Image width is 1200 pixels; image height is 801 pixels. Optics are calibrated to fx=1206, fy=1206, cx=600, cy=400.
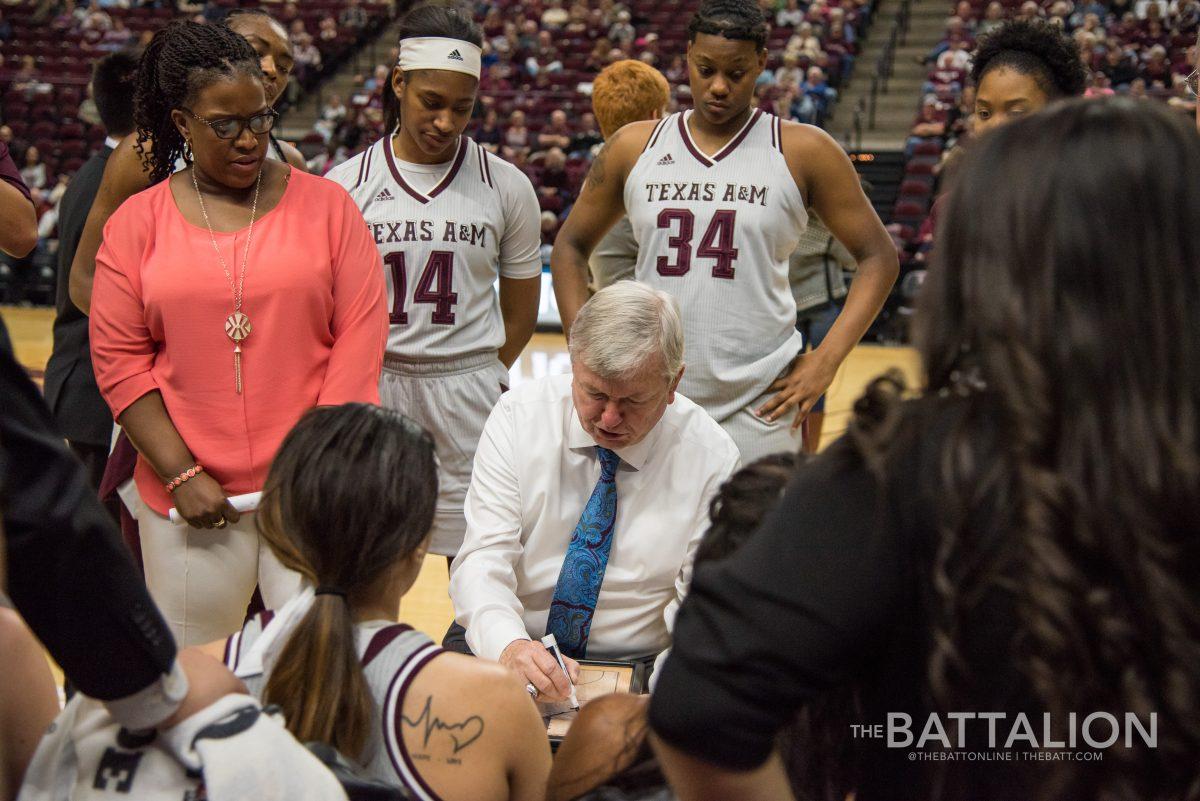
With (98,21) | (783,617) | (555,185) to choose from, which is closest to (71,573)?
(783,617)

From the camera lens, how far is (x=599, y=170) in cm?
332

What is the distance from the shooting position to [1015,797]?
3.55 ft

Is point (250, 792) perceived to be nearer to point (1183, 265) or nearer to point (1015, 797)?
point (1015, 797)

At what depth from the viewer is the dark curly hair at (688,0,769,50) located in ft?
9.94

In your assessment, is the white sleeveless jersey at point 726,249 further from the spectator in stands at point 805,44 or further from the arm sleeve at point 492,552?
the spectator in stands at point 805,44

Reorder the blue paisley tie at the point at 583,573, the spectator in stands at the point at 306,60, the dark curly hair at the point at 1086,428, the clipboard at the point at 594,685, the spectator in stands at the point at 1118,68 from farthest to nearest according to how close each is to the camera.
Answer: the spectator in stands at the point at 306,60, the spectator in stands at the point at 1118,68, the blue paisley tie at the point at 583,573, the clipboard at the point at 594,685, the dark curly hair at the point at 1086,428

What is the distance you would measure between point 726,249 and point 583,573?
40.4 inches

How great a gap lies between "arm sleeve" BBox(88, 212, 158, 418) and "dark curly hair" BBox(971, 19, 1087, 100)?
218 centimetres

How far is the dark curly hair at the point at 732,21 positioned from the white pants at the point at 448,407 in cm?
108

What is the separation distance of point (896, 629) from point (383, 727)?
77 centimetres

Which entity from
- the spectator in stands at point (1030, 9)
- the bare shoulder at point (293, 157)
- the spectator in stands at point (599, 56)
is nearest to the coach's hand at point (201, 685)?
the bare shoulder at point (293, 157)

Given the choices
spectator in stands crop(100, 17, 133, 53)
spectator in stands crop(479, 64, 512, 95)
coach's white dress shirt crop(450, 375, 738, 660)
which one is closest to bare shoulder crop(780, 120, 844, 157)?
coach's white dress shirt crop(450, 375, 738, 660)

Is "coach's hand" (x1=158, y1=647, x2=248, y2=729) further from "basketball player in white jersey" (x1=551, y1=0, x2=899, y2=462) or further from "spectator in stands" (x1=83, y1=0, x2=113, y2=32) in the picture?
"spectator in stands" (x1=83, y1=0, x2=113, y2=32)

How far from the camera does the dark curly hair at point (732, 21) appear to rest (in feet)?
9.94
